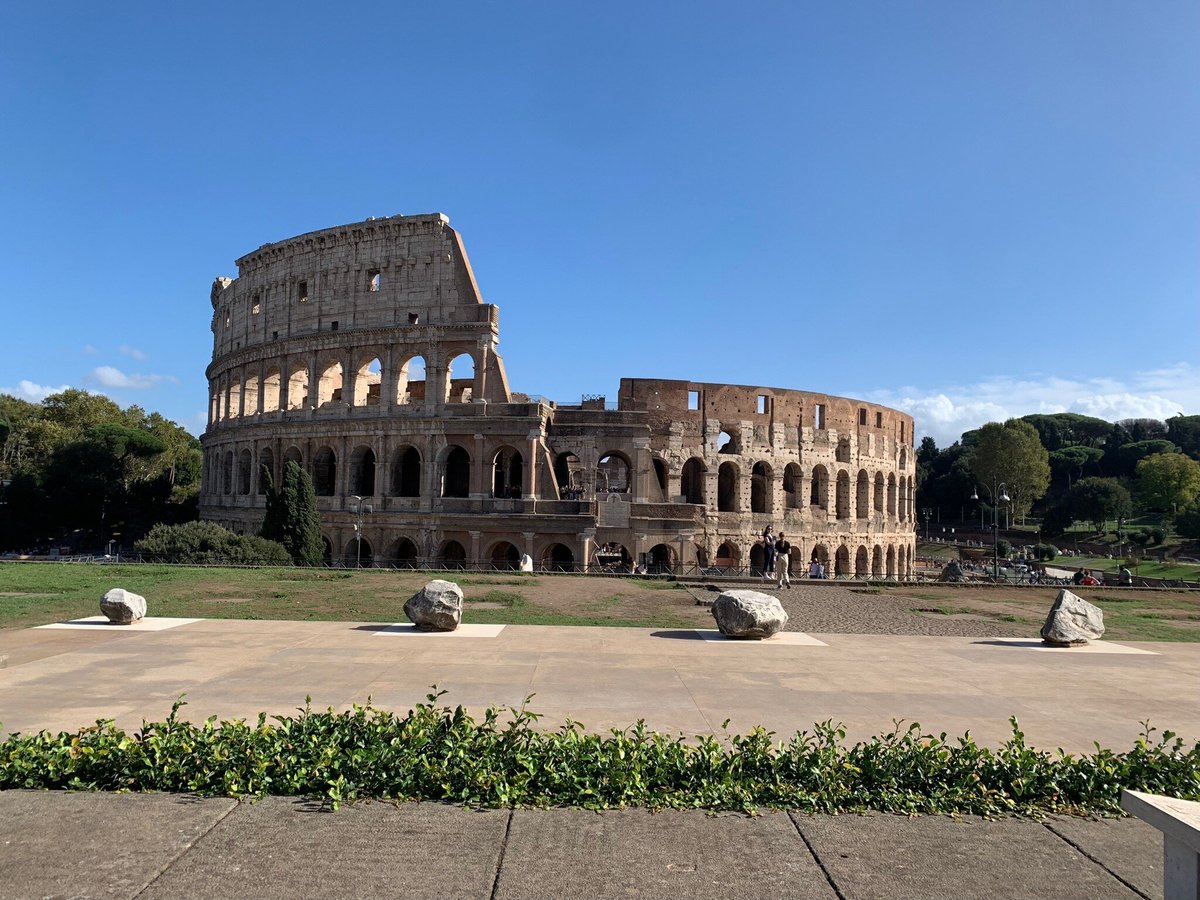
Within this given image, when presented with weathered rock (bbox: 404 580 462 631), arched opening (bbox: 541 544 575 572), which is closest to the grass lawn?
weathered rock (bbox: 404 580 462 631)

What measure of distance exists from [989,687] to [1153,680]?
104 inches

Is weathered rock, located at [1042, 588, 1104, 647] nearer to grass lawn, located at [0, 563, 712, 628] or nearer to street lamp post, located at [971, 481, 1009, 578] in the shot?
grass lawn, located at [0, 563, 712, 628]

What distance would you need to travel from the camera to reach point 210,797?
5105 mm

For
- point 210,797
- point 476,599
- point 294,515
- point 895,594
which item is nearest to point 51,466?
point 294,515

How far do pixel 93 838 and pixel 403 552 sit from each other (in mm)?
33727

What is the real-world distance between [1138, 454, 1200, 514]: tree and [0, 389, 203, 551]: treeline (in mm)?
83099

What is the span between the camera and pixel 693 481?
42.5m

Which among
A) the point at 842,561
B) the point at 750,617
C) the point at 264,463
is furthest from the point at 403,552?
the point at 750,617

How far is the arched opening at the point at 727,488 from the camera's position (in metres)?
41.3

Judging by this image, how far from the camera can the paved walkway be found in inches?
157

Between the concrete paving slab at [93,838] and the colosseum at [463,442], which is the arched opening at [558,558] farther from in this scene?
the concrete paving slab at [93,838]

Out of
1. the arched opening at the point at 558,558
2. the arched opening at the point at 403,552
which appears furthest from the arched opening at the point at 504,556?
the arched opening at the point at 403,552

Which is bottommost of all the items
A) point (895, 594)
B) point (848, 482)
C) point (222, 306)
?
point (895, 594)

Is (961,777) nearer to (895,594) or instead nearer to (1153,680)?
(1153,680)
